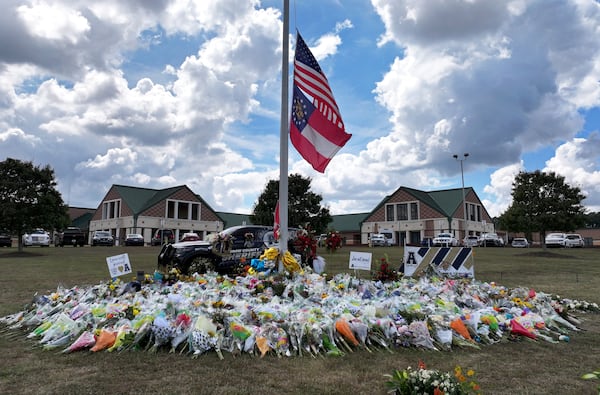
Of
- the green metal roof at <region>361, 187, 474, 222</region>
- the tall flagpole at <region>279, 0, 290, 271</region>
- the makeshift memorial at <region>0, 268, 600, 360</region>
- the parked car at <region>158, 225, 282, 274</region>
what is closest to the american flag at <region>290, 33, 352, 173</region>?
the tall flagpole at <region>279, 0, 290, 271</region>

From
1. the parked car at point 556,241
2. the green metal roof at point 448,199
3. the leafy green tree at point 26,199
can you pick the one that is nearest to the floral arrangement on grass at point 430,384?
the leafy green tree at point 26,199

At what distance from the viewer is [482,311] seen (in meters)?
6.64

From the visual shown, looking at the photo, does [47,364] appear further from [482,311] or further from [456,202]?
[456,202]

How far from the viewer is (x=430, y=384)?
133 inches

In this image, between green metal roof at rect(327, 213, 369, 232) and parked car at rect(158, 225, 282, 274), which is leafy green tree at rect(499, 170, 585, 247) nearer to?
parked car at rect(158, 225, 282, 274)

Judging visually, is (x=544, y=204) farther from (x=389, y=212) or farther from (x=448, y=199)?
(x=389, y=212)

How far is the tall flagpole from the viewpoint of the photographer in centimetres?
966

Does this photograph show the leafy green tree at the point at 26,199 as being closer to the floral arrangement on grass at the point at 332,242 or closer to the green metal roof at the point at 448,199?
the floral arrangement on grass at the point at 332,242

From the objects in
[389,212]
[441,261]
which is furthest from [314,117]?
[389,212]

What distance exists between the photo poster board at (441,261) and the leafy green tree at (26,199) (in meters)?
25.7

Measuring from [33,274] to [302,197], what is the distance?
2620cm

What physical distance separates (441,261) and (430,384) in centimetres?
810

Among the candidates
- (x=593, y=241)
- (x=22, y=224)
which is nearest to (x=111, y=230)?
(x=22, y=224)

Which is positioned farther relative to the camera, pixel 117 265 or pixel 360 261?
pixel 360 261
